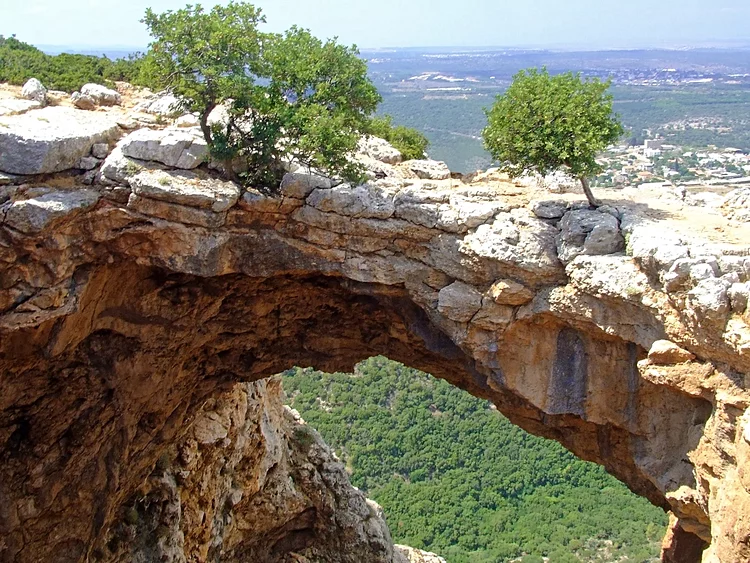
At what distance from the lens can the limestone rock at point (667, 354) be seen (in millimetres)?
13891

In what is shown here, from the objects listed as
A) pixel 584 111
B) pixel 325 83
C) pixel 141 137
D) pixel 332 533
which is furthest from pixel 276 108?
pixel 332 533

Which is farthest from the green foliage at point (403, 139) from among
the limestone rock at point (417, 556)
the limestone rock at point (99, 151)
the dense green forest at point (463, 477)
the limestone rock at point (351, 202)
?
the dense green forest at point (463, 477)

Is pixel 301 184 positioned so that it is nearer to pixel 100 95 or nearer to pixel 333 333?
pixel 333 333

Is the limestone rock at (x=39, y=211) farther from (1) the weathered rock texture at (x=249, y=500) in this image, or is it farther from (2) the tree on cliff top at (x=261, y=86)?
(1) the weathered rock texture at (x=249, y=500)

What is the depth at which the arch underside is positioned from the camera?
16328 mm

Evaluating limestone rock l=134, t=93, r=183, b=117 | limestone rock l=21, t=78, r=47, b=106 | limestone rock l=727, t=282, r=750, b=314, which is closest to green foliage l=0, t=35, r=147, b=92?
limestone rock l=134, t=93, r=183, b=117

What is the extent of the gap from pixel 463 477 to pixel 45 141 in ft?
139

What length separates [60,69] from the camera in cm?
2559

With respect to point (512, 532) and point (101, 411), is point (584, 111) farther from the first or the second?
point (512, 532)

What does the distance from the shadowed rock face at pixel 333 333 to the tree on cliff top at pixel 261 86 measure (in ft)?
3.24

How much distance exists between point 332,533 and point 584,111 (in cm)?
2092

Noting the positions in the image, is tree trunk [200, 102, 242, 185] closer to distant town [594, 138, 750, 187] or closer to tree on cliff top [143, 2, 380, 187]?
tree on cliff top [143, 2, 380, 187]

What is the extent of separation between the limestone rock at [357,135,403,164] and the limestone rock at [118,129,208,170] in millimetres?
5252

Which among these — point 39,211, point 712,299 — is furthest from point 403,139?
point 712,299
